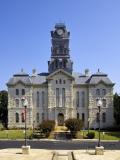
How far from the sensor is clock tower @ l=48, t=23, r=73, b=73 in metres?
107

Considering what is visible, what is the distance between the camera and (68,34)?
110 m

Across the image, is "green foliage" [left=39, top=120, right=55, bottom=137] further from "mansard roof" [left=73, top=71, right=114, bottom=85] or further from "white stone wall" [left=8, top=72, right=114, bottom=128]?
"mansard roof" [left=73, top=71, right=114, bottom=85]

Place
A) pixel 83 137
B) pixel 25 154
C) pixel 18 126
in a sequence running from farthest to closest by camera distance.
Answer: pixel 18 126
pixel 83 137
pixel 25 154

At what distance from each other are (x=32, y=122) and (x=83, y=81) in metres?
14.2

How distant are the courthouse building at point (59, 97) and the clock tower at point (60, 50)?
0.23 m

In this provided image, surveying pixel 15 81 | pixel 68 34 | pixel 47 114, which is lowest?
pixel 47 114

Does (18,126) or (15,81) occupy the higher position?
(15,81)

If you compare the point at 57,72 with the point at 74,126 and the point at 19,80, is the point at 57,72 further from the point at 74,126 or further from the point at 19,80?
the point at 74,126

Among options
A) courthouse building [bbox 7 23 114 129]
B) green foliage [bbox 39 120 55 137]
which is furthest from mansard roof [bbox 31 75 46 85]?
green foliage [bbox 39 120 55 137]

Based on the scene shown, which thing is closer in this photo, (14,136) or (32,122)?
(14,136)

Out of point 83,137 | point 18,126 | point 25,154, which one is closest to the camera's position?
point 25,154

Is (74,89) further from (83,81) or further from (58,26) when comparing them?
(58,26)

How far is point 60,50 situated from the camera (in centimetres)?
10806

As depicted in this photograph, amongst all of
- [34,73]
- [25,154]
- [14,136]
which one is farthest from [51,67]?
[25,154]
